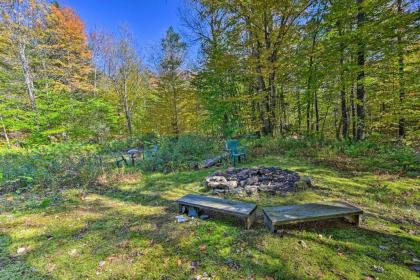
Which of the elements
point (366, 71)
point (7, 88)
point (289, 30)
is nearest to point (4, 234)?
point (366, 71)

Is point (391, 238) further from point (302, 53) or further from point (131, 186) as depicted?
point (302, 53)

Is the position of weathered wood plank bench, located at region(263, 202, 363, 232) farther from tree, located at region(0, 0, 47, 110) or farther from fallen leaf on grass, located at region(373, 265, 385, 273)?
tree, located at region(0, 0, 47, 110)

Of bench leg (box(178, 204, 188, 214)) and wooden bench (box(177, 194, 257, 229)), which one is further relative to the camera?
bench leg (box(178, 204, 188, 214))

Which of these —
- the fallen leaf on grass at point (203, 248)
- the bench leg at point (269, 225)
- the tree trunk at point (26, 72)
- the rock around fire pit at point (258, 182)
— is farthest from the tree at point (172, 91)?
the fallen leaf on grass at point (203, 248)

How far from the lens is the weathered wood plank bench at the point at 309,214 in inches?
94.2

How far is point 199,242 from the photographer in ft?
7.94

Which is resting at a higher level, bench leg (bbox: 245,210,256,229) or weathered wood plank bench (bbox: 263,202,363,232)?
weathered wood plank bench (bbox: 263,202,363,232)

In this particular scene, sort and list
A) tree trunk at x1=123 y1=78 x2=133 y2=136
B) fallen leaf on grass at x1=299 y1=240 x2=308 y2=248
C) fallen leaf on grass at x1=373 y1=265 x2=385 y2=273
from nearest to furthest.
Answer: fallen leaf on grass at x1=373 y1=265 x2=385 y2=273, fallen leaf on grass at x1=299 y1=240 x2=308 y2=248, tree trunk at x1=123 y1=78 x2=133 y2=136

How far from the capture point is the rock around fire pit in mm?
3830

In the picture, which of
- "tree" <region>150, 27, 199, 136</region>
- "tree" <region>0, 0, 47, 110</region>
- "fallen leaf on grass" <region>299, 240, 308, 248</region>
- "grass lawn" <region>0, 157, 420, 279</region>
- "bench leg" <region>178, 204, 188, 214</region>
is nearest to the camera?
"grass lawn" <region>0, 157, 420, 279</region>

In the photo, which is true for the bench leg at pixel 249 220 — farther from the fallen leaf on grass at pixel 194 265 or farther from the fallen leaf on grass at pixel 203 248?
the fallen leaf on grass at pixel 194 265

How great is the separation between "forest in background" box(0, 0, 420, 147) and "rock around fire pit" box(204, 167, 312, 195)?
2.63 meters

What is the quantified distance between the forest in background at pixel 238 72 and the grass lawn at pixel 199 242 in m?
2.71

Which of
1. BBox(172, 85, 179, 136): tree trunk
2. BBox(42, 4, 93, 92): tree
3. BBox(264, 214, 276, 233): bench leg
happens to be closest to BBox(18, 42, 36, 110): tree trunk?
BBox(42, 4, 93, 92): tree
